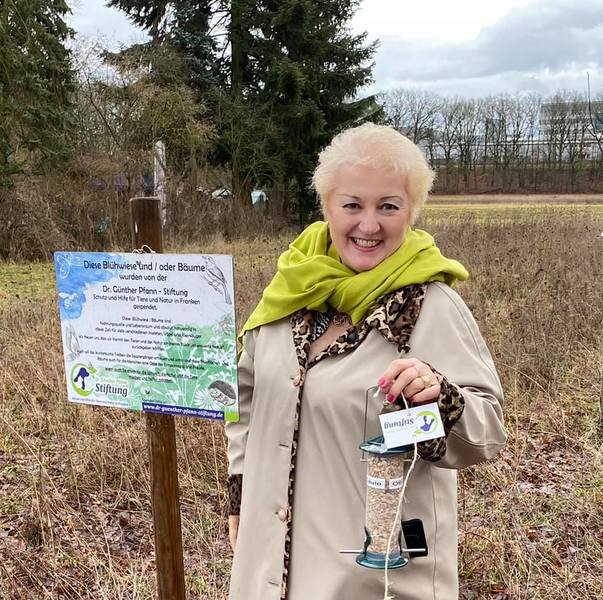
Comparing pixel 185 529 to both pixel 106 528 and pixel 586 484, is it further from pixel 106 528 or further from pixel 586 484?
pixel 586 484

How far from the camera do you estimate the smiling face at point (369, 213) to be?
74.0 inches

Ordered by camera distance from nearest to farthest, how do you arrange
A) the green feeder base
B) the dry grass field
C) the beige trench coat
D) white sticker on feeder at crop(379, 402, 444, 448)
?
1. white sticker on feeder at crop(379, 402, 444, 448)
2. the green feeder base
3. the beige trench coat
4. the dry grass field

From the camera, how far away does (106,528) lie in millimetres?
3695

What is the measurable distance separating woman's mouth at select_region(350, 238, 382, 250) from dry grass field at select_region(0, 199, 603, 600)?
6.41 feet

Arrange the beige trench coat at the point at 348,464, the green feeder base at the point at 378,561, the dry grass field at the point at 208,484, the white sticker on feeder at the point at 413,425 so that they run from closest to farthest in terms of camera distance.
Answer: the white sticker on feeder at the point at 413,425 < the green feeder base at the point at 378,561 < the beige trench coat at the point at 348,464 < the dry grass field at the point at 208,484

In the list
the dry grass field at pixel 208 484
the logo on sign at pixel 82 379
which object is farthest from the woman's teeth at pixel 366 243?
the dry grass field at pixel 208 484

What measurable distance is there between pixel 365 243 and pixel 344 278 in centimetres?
12

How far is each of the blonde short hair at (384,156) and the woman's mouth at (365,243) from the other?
15 cm

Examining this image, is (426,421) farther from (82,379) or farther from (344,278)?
(82,379)

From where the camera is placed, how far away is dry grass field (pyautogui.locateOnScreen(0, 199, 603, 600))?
3.21 meters

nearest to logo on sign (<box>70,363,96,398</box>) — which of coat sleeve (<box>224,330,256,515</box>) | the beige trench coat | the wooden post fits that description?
the wooden post

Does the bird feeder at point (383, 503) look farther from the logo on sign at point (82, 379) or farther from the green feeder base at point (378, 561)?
the logo on sign at point (82, 379)

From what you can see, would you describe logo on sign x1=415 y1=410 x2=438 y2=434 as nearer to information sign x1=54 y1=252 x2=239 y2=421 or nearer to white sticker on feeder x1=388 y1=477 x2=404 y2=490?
white sticker on feeder x1=388 y1=477 x2=404 y2=490

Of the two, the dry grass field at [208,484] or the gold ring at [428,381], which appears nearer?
the gold ring at [428,381]
